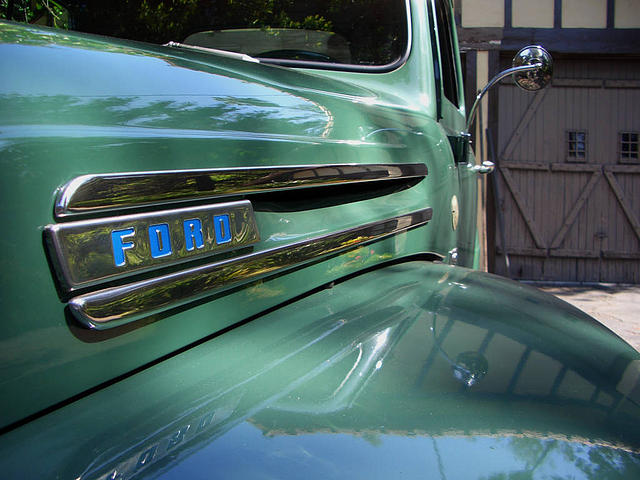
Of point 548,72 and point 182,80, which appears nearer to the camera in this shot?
point 182,80

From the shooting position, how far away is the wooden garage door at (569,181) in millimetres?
7461

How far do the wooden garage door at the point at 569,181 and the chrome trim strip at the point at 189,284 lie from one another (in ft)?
22.3

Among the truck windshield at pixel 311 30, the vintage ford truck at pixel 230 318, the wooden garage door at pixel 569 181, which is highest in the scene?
the truck windshield at pixel 311 30

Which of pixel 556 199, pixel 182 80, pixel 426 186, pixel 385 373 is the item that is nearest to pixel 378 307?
pixel 385 373

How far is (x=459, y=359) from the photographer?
0.84 metres

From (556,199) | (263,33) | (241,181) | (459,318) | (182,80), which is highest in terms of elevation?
(263,33)

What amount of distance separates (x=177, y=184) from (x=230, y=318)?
8.6 inches

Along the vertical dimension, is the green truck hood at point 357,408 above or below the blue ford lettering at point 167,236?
below

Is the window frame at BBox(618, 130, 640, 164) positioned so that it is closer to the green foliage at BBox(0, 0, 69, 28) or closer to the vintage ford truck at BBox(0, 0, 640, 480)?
the vintage ford truck at BBox(0, 0, 640, 480)

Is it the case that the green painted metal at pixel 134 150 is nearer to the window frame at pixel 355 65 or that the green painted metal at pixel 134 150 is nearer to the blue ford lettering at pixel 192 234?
the blue ford lettering at pixel 192 234

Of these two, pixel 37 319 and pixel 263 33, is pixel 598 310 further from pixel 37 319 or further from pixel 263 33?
pixel 37 319

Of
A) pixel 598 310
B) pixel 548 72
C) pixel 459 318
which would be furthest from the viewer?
pixel 598 310

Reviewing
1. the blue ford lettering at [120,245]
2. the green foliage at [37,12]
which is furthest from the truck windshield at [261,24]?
the blue ford lettering at [120,245]

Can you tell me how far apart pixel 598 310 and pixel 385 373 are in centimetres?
597
